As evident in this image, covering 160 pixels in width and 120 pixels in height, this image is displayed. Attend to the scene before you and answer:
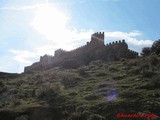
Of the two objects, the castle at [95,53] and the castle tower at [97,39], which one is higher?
the castle tower at [97,39]

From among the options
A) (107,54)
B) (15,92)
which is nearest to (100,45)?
(107,54)

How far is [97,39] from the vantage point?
69.1 meters

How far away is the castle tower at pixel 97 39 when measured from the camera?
222 feet

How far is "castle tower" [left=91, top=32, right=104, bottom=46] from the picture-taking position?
222 ft

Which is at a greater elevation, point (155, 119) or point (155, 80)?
point (155, 80)

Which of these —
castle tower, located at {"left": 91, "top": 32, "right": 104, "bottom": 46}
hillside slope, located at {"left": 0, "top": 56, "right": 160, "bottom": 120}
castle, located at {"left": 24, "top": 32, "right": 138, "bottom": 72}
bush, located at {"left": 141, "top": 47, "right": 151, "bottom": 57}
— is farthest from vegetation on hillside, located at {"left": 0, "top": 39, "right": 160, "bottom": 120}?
A: castle tower, located at {"left": 91, "top": 32, "right": 104, "bottom": 46}

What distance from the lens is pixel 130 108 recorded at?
17.1 m

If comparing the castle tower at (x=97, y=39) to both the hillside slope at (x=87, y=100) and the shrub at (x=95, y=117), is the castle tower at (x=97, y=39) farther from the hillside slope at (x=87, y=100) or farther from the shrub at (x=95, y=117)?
the shrub at (x=95, y=117)

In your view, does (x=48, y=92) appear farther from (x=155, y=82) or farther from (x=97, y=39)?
(x=97, y=39)

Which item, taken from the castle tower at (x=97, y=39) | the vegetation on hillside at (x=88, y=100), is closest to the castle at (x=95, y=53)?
the castle tower at (x=97, y=39)

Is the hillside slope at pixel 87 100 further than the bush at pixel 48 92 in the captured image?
No

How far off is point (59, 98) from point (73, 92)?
1755 millimetres

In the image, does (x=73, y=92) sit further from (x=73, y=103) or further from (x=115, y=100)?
(x=115, y=100)

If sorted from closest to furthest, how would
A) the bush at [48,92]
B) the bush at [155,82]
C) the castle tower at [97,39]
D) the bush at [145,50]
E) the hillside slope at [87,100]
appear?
1. the hillside slope at [87,100]
2. the bush at [155,82]
3. the bush at [48,92]
4. the bush at [145,50]
5. the castle tower at [97,39]
